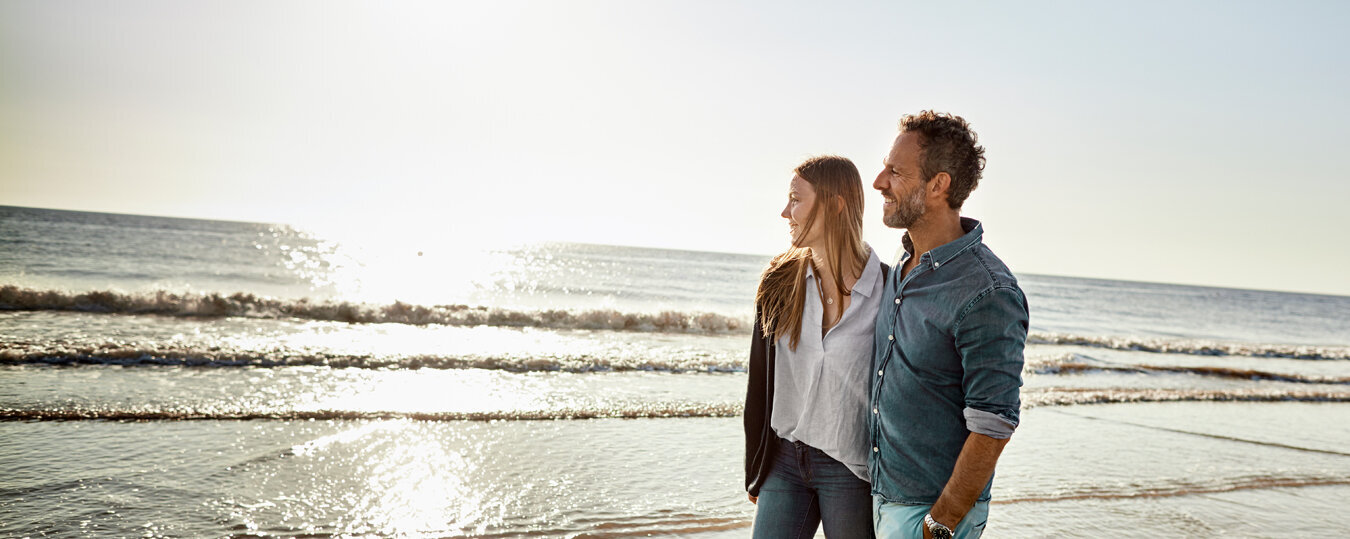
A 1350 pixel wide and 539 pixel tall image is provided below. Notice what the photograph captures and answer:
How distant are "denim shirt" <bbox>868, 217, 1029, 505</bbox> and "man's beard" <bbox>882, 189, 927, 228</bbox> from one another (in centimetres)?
11

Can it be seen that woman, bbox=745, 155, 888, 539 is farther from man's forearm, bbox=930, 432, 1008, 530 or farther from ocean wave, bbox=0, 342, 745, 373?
ocean wave, bbox=0, 342, 745, 373

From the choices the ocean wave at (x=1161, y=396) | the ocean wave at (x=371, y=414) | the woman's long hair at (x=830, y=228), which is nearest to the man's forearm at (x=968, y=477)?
the woman's long hair at (x=830, y=228)

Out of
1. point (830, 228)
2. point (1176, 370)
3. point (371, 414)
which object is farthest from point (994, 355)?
point (1176, 370)

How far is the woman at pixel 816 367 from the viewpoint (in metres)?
2.44

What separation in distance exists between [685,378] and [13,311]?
39.4 feet

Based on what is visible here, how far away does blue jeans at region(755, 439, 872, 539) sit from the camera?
2.44 metres

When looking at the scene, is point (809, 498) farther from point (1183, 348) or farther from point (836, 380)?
point (1183, 348)

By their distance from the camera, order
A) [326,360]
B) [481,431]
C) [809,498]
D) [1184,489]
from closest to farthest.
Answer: [809,498]
[1184,489]
[481,431]
[326,360]

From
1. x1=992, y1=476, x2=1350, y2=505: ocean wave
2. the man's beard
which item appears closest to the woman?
the man's beard

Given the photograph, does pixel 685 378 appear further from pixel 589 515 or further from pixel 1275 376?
pixel 1275 376

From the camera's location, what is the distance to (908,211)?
2109mm

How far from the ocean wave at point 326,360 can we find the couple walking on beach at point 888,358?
26.2ft

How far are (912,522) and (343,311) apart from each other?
14.8 meters

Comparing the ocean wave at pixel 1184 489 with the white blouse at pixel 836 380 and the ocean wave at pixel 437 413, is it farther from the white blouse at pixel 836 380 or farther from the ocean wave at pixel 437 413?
the white blouse at pixel 836 380
